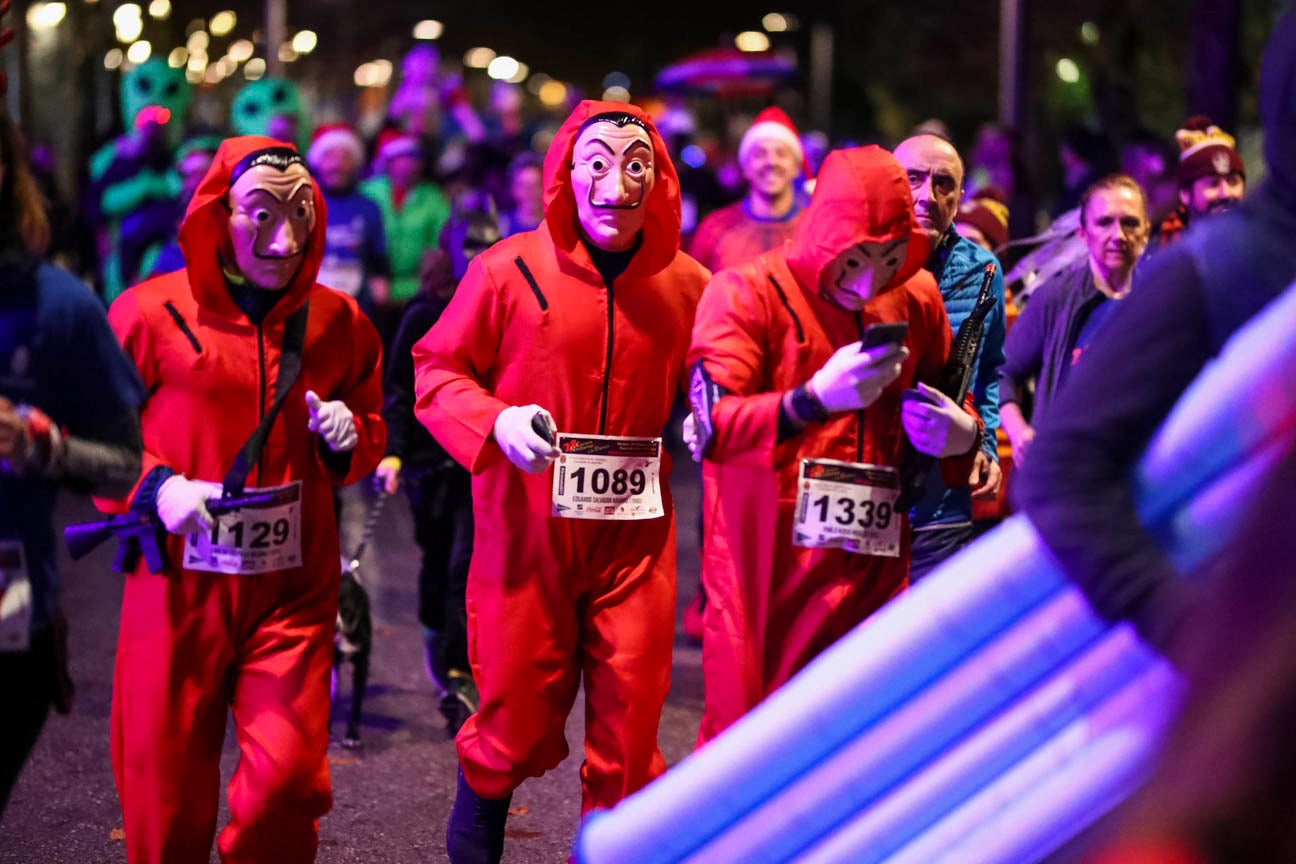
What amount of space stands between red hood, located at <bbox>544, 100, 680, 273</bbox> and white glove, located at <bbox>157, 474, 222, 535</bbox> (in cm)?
122

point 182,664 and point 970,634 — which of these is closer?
point 970,634

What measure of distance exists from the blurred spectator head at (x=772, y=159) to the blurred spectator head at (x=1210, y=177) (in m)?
2.18

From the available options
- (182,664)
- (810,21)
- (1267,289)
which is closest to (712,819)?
(1267,289)

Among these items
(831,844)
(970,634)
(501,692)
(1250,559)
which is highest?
(1250,559)

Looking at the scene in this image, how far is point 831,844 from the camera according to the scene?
10.4 feet

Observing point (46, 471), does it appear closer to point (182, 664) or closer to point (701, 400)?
point (182, 664)

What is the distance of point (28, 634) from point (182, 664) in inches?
30.5

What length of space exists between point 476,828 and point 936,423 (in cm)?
171

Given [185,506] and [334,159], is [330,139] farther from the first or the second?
[185,506]

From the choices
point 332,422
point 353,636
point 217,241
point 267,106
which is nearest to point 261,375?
point 332,422

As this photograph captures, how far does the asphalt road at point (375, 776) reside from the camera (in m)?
5.88

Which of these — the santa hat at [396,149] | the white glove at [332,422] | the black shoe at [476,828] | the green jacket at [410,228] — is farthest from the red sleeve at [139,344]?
the santa hat at [396,149]

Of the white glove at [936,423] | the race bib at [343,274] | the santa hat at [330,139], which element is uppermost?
the santa hat at [330,139]

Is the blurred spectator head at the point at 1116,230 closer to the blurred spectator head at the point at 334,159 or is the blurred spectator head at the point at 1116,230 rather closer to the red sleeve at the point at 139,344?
the red sleeve at the point at 139,344
